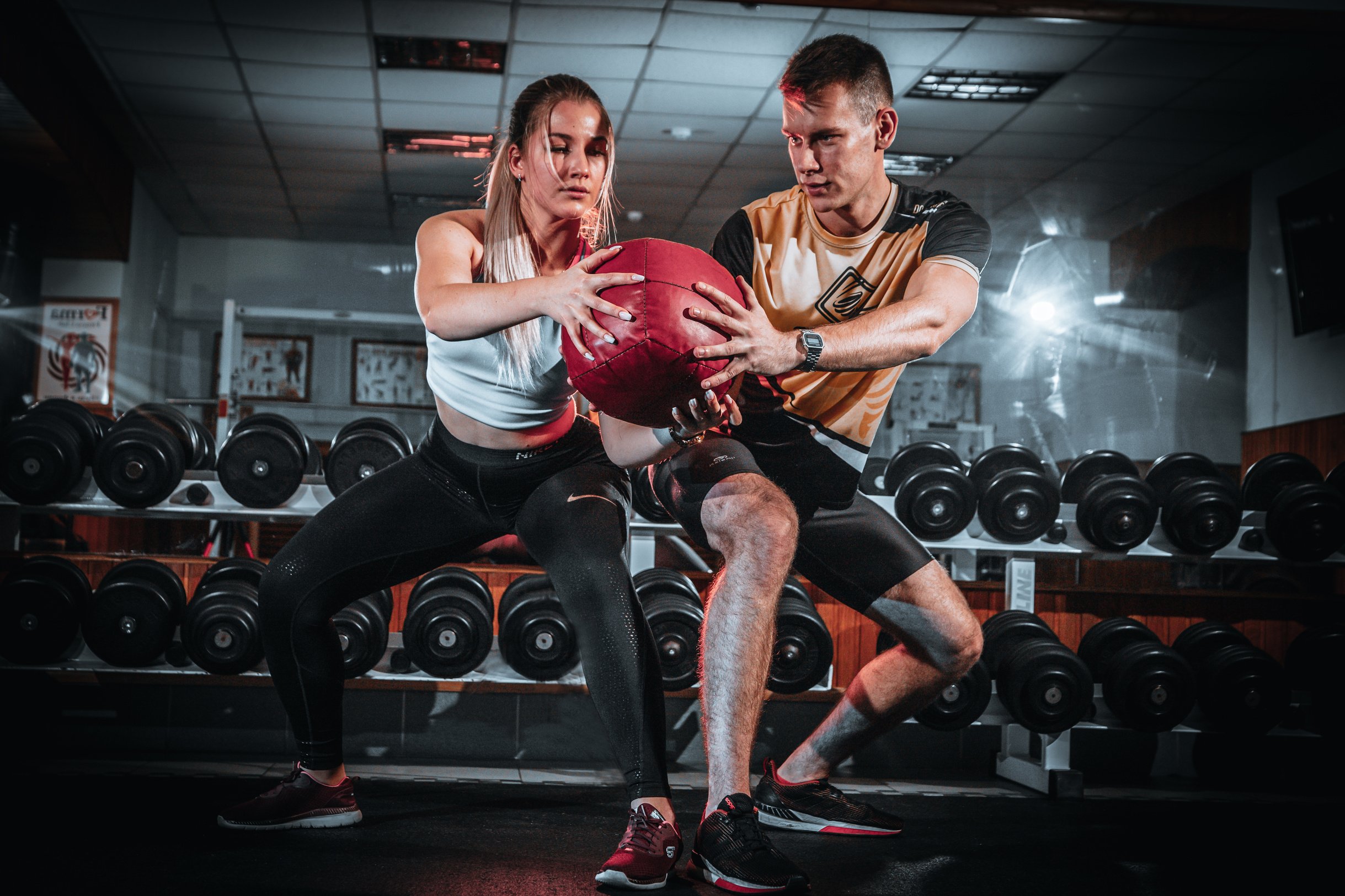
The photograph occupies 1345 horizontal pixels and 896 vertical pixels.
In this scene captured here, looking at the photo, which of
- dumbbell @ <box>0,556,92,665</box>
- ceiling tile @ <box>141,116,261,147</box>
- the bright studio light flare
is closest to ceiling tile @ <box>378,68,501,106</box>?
ceiling tile @ <box>141,116,261,147</box>

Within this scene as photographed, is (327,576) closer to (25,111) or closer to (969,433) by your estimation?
(25,111)

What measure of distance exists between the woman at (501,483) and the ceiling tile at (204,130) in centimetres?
527

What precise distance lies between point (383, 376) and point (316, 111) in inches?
115

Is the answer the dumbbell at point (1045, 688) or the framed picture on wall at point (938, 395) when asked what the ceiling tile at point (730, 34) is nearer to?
the dumbbell at point (1045, 688)

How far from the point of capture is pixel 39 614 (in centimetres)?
328

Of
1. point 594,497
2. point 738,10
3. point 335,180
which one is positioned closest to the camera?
point 594,497

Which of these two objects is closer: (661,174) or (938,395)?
(661,174)

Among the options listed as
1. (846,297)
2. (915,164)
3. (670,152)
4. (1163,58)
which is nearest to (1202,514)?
(846,297)

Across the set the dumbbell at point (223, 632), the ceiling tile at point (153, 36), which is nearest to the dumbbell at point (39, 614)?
the dumbbell at point (223, 632)

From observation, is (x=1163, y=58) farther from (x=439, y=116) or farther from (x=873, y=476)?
(x=439, y=116)

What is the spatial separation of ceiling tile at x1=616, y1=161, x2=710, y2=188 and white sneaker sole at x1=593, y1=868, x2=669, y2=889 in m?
5.94

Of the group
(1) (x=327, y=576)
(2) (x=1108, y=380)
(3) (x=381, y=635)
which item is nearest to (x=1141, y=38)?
(2) (x=1108, y=380)

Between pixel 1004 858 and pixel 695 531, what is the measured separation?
99cm

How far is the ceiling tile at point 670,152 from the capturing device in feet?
22.0
